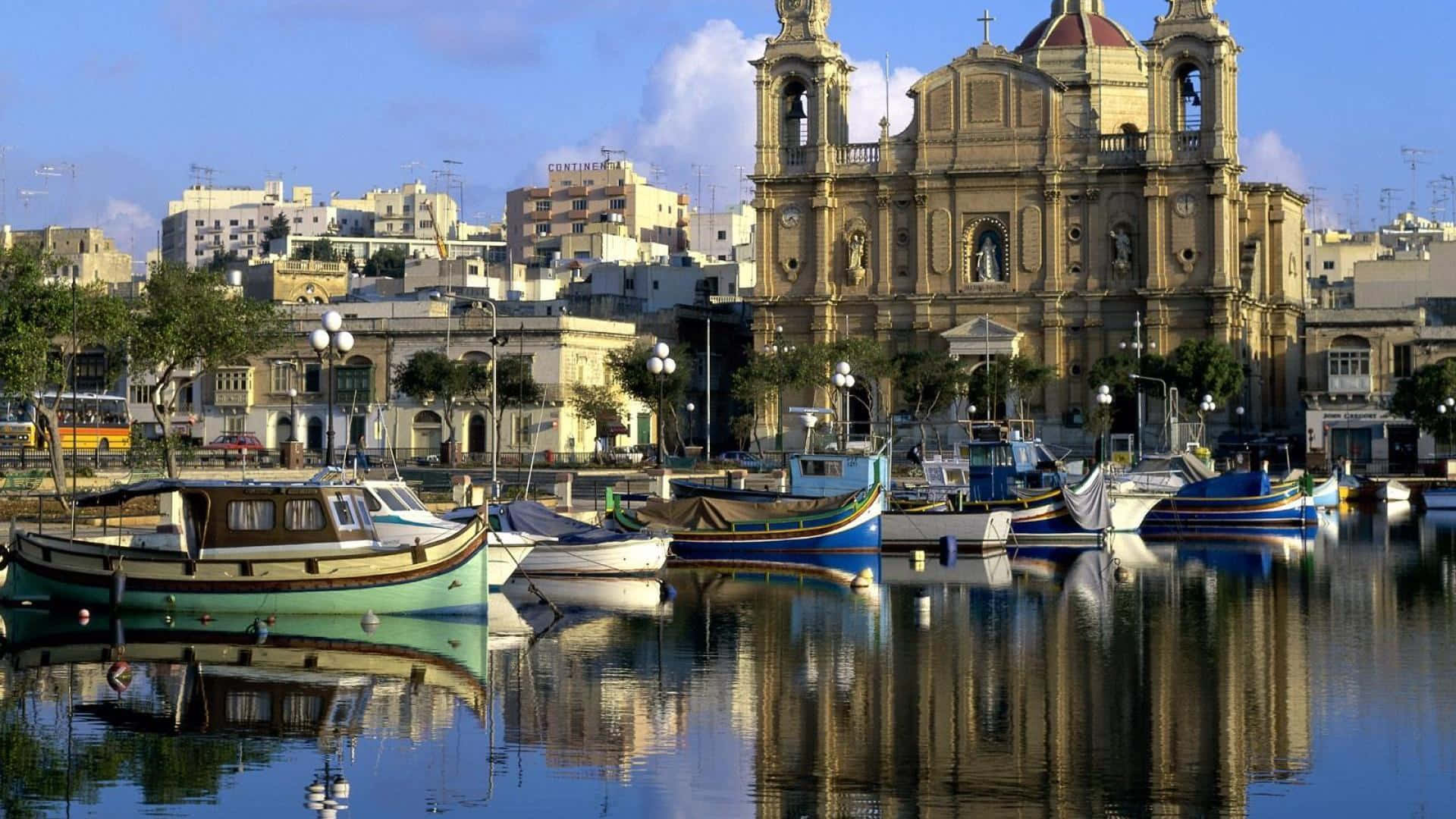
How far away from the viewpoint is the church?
9888 cm

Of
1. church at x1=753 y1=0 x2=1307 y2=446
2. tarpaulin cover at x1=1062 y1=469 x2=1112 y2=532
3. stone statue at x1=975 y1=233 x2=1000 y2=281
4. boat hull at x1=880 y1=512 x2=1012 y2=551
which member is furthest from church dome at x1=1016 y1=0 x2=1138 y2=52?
boat hull at x1=880 y1=512 x2=1012 y2=551

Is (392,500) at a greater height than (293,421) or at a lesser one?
lesser

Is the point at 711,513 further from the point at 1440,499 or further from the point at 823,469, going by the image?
the point at 1440,499

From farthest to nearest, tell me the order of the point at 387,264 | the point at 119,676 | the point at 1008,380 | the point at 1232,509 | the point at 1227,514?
A: the point at 387,264, the point at 1008,380, the point at 1227,514, the point at 1232,509, the point at 119,676

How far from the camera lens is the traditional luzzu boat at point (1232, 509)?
224ft

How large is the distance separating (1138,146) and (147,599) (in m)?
73.2

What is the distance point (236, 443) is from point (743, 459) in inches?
834

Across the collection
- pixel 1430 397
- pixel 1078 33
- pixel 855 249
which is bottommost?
pixel 1430 397

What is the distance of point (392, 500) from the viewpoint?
40.1 meters

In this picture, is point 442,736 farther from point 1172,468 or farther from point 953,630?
point 1172,468

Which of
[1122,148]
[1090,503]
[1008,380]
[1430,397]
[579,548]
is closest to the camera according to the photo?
[579,548]

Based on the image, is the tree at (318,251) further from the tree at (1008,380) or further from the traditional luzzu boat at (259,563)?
the traditional luzzu boat at (259,563)

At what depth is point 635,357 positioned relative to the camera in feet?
316

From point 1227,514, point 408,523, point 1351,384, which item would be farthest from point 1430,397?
point 408,523
